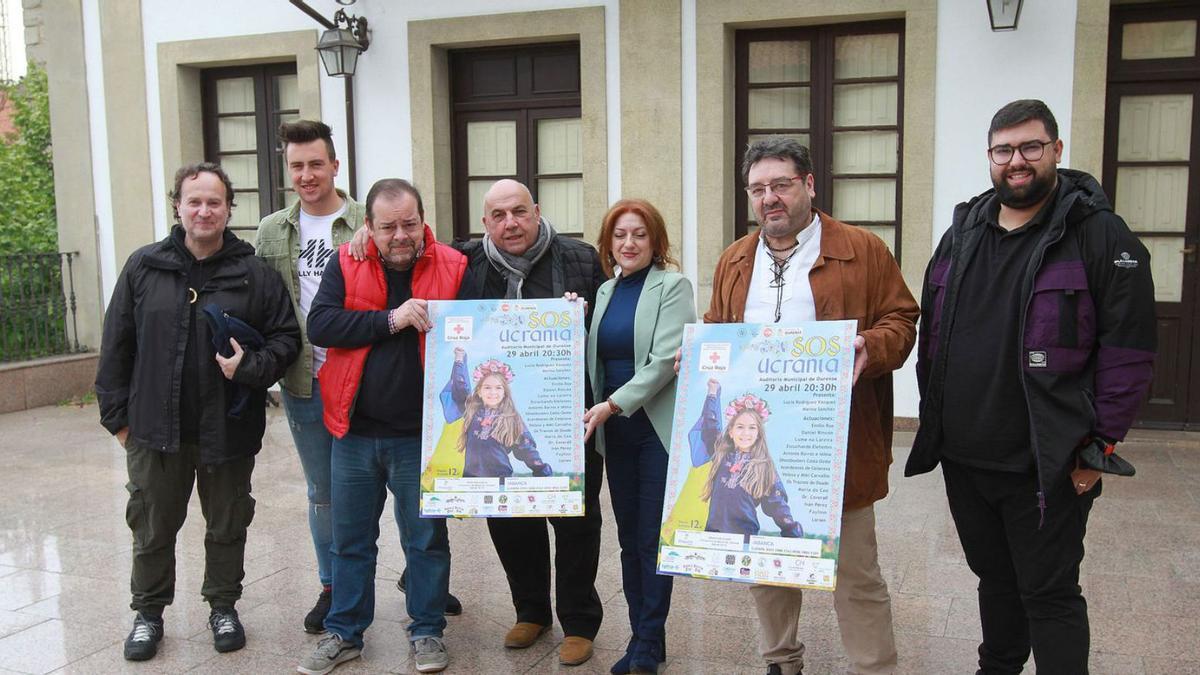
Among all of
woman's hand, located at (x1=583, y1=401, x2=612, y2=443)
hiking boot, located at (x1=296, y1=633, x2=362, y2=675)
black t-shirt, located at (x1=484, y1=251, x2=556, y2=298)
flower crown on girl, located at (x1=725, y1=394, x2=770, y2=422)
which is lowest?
hiking boot, located at (x1=296, y1=633, x2=362, y2=675)

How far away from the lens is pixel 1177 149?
Answer: 292 inches

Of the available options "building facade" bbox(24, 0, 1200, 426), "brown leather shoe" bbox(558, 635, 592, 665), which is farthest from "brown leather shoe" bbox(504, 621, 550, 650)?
"building facade" bbox(24, 0, 1200, 426)

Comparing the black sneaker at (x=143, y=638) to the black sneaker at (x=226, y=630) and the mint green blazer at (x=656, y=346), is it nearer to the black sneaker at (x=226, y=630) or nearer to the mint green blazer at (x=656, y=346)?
the black sneaker at (x=226, y=630)

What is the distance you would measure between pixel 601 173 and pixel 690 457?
529 centimetres

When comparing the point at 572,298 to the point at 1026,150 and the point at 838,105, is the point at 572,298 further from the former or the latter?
the point at 838,105

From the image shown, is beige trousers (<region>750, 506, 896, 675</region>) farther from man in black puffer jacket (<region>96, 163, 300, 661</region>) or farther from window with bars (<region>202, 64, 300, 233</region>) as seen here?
window with bars (<region>202, 64, 300, 233</region>)

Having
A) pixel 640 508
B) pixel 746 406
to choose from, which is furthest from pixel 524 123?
pixel 746 406

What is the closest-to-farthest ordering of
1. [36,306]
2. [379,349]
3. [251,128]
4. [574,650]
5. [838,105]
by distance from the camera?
[379,349]
[574,650]
[838,105]
[251,128]
[36,306]

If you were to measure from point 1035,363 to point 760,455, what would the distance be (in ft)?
2.74

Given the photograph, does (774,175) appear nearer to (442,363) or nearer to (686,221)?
(442,363)

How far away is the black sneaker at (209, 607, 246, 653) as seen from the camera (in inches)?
165

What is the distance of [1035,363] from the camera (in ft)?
9.92

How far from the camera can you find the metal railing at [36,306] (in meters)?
9.78

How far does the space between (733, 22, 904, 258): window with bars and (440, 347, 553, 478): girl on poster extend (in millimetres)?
4929
